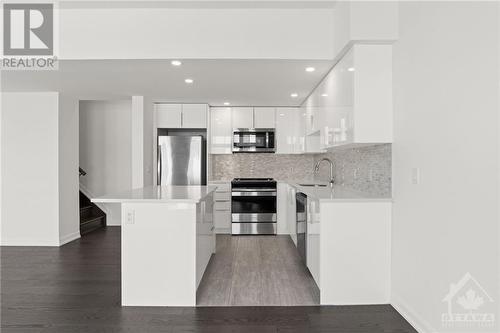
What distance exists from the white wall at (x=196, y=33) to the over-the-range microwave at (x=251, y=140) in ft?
9.12

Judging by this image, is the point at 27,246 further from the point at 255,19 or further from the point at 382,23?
the point at 382,23

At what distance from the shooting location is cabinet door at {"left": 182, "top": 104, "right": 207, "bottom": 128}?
5770 millimetres

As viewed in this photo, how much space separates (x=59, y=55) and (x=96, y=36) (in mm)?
400

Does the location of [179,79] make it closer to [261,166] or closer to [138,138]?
[138,138]

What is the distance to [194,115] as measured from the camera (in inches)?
228

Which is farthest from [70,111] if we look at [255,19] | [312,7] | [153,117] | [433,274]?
[433,274]

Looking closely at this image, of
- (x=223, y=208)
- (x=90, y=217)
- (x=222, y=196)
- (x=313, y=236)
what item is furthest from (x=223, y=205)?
(x=313, y=236)

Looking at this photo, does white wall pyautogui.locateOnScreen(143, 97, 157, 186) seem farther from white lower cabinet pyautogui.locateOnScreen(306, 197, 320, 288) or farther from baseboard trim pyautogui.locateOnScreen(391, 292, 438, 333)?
baseboard trim pyautogui.locateOnScreen(391, 292, 438, 333)

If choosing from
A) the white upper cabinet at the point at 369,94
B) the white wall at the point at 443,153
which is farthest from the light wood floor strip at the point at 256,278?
the white upper cabinet at the point at 369,94

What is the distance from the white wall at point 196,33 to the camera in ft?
10.4

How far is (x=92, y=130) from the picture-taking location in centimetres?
653

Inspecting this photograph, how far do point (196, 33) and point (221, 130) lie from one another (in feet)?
9.45

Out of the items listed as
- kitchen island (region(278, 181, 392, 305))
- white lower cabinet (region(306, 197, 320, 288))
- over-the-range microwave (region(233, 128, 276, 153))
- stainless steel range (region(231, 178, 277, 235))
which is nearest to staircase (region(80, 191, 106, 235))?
stainless steel range (region(231, 178, 277, 235))

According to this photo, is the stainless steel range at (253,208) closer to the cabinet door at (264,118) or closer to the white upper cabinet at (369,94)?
the cabinet door at (264,118)
